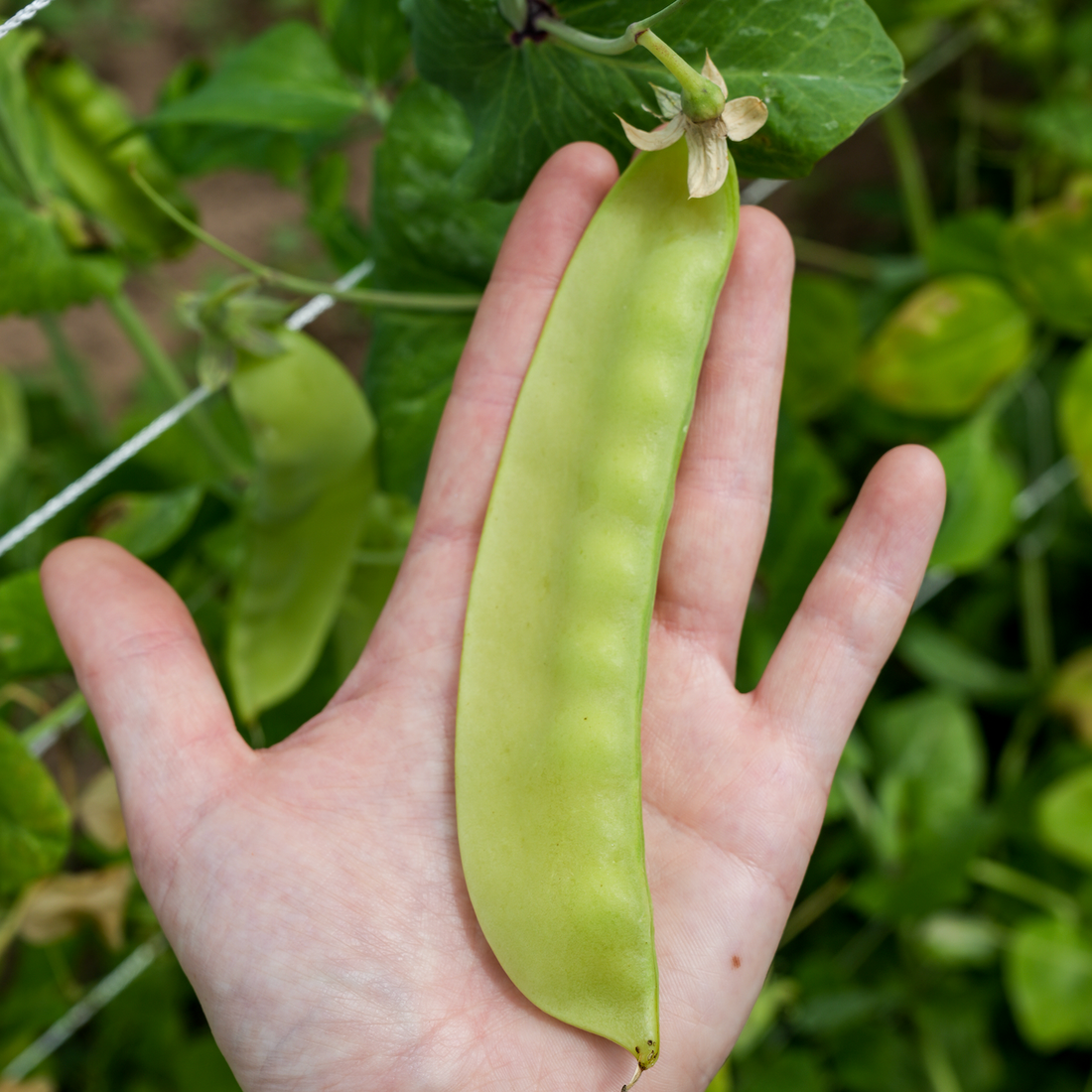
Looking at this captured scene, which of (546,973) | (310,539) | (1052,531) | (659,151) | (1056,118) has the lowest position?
(1052,531)

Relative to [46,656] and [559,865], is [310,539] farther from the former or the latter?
[559,865]

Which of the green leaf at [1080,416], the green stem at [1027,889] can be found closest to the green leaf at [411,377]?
the green leaf at [1080,416]

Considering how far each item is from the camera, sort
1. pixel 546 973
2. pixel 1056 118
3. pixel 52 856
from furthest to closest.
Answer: pixel 1056 118
pixel 52 856
pixel 546 973

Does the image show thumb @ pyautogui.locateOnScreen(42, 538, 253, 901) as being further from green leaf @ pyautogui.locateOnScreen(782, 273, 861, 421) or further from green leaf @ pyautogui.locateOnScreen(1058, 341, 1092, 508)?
green leaf @ pyautogui.locateOnScreen(1058, 341, 1092, 508)

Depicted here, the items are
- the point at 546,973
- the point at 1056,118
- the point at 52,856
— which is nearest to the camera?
the point at 546,973

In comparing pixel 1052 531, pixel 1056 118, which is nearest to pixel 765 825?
pixel 1052 531

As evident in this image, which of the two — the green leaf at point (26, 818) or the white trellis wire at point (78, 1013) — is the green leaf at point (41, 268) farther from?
the white trellis wire at point (78, 1013)

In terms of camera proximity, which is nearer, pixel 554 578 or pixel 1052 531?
pixel 554 578
